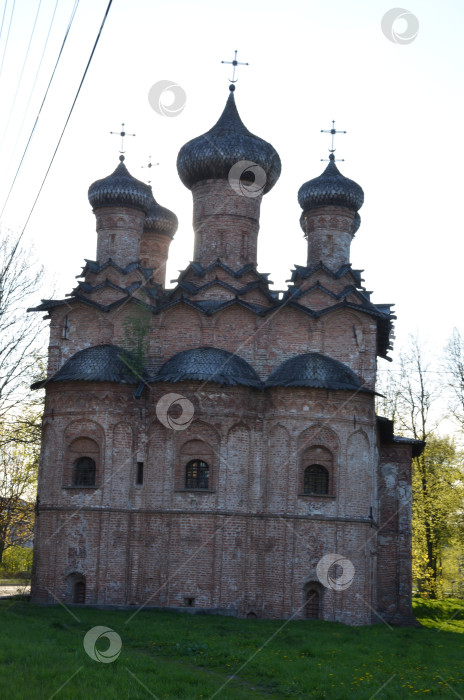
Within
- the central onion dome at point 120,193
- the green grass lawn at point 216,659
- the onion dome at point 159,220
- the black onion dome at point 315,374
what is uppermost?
the onion dome at point 159,220

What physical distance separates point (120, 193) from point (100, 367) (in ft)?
20.0

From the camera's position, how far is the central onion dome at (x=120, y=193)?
24.3 metres

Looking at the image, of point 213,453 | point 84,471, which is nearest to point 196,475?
point 213,453

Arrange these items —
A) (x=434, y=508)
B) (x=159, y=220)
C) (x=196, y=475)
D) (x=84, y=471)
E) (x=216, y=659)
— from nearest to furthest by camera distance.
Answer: (x=216, y=659), (x=196, y=475), (x=84, y=471), (x=159, y=220), (x=434, y=508)

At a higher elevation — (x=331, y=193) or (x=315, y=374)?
(x=331, y=193)

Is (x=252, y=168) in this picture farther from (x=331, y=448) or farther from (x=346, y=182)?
(x=331, y=448)

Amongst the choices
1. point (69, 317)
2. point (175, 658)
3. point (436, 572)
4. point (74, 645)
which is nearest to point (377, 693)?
point (175, 658)

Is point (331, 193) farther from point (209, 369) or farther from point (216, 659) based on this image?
point (216, 659)

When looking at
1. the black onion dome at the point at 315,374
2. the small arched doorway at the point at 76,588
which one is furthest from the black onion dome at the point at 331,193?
the small arched doorway at the point at 76,588

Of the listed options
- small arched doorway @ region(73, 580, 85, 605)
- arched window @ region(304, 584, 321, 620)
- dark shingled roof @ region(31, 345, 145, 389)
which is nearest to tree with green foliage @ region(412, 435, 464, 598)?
arched window @ region(304, 584, 321, 620)

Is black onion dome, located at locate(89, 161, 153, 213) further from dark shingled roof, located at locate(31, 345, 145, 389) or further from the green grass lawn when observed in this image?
the green grass lawn

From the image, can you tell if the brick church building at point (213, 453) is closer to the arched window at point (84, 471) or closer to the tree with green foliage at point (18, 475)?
the arched window at point (84, 471)

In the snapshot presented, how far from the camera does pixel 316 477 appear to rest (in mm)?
19844

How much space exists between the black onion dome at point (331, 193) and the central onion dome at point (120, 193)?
Result: 433cm
